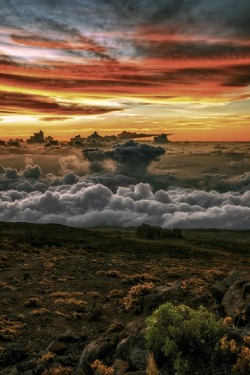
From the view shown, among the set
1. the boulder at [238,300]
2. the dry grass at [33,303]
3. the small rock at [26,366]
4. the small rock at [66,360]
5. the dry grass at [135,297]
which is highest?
the boulder at [238,300]

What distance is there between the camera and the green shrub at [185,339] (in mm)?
9742

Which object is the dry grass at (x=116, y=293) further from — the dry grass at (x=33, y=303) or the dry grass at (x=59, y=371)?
the dry grass at (x=59, y=371)

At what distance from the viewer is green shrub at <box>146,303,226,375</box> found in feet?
32.0

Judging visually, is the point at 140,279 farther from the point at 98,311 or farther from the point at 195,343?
the point at 195,343

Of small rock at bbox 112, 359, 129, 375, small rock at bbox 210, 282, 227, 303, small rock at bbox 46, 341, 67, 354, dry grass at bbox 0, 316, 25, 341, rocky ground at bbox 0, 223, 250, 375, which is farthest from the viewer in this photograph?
dry grass at bbox 0, 316, 25, 341

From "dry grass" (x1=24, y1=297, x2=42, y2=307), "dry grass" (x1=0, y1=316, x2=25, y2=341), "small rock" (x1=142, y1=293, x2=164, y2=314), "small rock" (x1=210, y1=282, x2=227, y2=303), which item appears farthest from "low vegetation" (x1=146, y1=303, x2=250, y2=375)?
"dry grass" (x1=24, y1=297, x2=42, y2=307)

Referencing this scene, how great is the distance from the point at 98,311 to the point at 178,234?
171 metres

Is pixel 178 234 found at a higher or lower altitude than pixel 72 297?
lower

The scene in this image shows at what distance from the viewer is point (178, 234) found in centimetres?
19012

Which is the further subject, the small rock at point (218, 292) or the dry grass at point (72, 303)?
the dry grass at point (72, 303)

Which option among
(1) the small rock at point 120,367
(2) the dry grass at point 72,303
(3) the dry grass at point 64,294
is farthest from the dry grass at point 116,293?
(1) the small rock at point 120,367

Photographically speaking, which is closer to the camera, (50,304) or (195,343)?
(195,343)

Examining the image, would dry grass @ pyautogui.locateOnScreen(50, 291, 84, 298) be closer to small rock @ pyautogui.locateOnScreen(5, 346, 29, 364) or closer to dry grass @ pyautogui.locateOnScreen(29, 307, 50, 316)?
dry grass @ pyautogui.locateOnScreen(29, 307, 50, 316)

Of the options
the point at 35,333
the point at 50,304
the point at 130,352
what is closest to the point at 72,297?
the point at 50,304
